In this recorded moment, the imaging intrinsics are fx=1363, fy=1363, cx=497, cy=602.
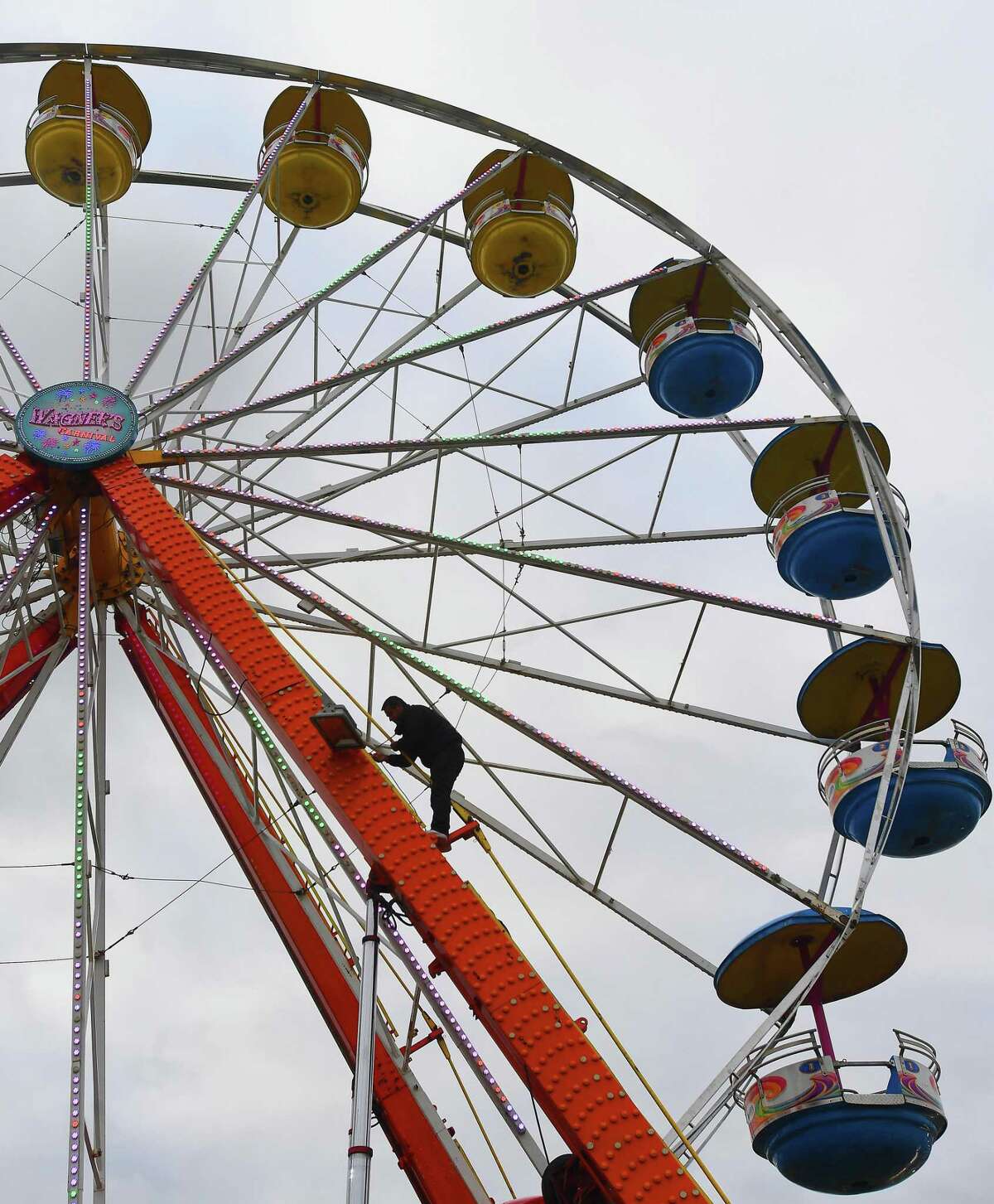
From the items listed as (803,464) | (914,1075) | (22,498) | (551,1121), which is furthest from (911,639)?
(22,498)

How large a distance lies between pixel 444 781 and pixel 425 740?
35 centimetres

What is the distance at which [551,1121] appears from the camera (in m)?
6.54

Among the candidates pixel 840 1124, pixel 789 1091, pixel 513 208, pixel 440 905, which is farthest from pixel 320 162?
pixel 840 1124

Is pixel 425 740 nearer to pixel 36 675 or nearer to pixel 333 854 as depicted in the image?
pixel 333 854

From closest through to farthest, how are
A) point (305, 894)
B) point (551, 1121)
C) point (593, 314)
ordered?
point (551, 1121) < point (305, 894) < point (593, 314)

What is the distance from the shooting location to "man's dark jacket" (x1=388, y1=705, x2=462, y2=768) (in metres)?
8.85

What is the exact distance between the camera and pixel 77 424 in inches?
401

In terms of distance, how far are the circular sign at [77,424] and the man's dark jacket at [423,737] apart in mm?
3102

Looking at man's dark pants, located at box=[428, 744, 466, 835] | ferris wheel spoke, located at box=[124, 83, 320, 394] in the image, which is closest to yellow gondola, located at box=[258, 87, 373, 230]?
ferris wheel spoke, located at box=[124, 83, 320, 394]

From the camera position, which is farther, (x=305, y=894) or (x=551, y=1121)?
(x=305, y=894)

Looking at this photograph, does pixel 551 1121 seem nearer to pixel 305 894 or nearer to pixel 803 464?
pixel 305 894

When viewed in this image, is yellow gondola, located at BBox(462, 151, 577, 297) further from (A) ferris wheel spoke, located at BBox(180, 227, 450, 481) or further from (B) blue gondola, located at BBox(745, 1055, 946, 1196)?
(B) blue gondola, located at BBox(745, 1055, 946, 1196)

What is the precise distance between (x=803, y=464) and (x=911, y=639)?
2713 millimetres

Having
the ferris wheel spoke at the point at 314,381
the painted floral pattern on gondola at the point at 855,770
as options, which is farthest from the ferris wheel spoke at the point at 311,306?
the painted floral pattern on gondola at the point at 855,770
